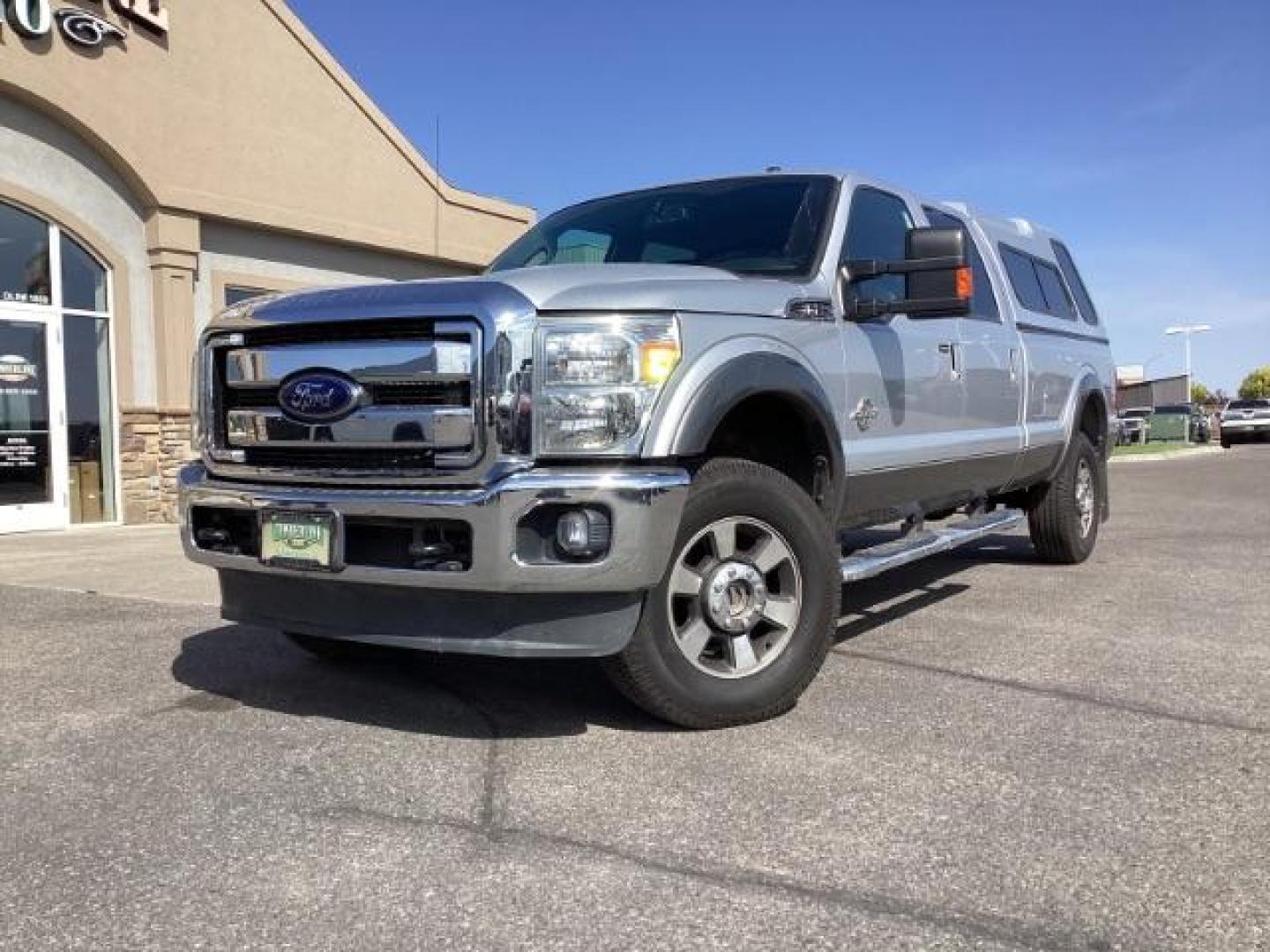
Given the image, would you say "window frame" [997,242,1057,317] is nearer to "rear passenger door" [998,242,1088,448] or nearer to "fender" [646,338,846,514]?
"rear passenger door" [998,242,1088,448]

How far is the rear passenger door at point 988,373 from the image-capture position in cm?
562

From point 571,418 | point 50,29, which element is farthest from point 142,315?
point 571,418

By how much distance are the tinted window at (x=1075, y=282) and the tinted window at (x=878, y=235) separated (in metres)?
3.05

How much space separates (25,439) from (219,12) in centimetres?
500

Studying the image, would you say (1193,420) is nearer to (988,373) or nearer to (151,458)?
(151,458)

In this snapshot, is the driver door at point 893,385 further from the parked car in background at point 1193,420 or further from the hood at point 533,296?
the parked car in background at point 1193,420

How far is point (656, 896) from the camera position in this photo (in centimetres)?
247

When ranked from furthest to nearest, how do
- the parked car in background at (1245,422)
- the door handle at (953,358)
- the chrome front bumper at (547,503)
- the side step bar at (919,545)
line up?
1. the parked car in background at (1245,422)
2. the door handle at (953,358)
3. the side step bar at (919,545)
4. the chrome front bumper at (547,503)

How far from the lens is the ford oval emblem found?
11.6 ft

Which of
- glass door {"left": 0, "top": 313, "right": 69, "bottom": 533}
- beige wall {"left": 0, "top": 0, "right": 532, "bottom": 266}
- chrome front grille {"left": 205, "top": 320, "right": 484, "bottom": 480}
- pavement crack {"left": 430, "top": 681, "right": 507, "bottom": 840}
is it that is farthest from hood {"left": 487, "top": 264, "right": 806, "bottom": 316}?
beige wall {"left": 0, "top": 0, "right": 532, "bottom": 266}

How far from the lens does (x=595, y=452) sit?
3324 mm

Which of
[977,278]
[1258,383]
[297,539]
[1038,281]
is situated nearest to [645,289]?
[297,539]

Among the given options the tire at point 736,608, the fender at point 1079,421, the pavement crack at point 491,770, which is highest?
the fender at point 1079,421

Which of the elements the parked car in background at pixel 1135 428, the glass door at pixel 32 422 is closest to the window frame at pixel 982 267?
the glass door at pixel 32 422
